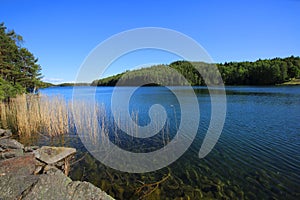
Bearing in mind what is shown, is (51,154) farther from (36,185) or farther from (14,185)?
(36,185)

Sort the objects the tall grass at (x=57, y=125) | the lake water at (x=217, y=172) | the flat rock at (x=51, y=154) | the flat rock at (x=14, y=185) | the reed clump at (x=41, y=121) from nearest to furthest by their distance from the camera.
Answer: the flat rock at (x=14, y=185) → the lake water at (x=217, y=172) → the flat rock at (x=51, y=154) → the tall grass at (x=57, y=125) → the reed clump at (x=41, y=121)

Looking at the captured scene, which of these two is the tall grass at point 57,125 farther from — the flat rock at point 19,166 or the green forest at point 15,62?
the green forest at point 15,62

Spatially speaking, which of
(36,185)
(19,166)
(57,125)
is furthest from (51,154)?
(57,125)

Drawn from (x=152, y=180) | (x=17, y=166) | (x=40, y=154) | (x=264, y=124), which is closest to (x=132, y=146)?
(x=152, y=180)

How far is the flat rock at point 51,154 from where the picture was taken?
615 cm

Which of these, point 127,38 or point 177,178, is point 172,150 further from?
point 127,38

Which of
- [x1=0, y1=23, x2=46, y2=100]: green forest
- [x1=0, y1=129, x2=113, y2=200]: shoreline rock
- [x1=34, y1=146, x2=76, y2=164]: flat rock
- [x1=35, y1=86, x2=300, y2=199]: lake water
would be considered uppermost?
[x1=0, y1=23, x2=46, y2=100]: green forest

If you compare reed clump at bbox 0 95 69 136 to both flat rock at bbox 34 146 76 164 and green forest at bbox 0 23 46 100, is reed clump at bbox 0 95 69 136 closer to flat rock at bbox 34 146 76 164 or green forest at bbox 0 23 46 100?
flat rock at bbox 34 146 76 164

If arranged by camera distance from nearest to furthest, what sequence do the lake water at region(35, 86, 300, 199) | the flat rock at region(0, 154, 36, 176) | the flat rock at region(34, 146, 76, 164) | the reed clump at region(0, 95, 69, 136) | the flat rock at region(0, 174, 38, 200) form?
1. the flat rock at region(0, 174, 38, 200)
2. the flat rock at region(0, 154, 36, 176)
3. the lake water at region(35, 86, 300, 199)
4. the flat rock at region(34, 146, 76, 164)
5. the reed clump at region(0, 95, 69, 136)

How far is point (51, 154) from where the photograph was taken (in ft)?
21.4

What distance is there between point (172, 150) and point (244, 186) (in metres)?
3.27

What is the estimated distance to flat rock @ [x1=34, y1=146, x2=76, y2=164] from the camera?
615 cm

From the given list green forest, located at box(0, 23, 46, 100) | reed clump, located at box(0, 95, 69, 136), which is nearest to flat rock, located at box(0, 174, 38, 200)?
reed clump, located at box(0, 95, 69, 136)

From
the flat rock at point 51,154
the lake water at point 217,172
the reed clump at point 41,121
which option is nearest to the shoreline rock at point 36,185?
the flat rock at point 51,154
